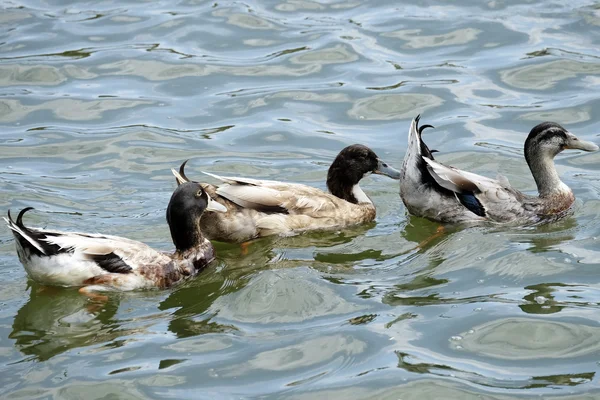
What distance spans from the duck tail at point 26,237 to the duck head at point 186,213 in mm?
1267

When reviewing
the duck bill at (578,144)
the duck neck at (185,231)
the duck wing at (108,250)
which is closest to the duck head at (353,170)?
the duck bill at (578,144)

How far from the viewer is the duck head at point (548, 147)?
1062 cm

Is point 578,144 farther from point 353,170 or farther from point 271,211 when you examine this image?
point 271,211

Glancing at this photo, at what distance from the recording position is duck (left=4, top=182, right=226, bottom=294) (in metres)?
8.20

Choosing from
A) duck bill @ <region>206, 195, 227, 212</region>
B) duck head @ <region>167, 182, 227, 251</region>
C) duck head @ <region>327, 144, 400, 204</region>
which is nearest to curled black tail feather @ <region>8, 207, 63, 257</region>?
duck head @ <region>167, 182, 227, 251</region>

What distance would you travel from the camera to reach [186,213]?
8953mm

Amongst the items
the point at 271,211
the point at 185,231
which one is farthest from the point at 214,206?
the point at 271,211

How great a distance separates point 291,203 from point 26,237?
2.99 metres

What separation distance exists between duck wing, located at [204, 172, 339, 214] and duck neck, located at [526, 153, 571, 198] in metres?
2.18

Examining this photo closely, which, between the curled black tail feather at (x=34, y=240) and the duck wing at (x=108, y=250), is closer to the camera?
the curled black tail feather at (x=34, y=240)

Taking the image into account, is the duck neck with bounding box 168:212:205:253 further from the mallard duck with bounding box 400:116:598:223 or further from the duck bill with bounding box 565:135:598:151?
the duck bill with bounding box 565:135:598:151

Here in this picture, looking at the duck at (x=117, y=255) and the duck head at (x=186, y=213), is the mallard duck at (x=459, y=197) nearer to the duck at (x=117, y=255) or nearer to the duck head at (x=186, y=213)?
the duck at (x=117, y=255)

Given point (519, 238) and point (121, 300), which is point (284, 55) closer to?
point (519, 238)

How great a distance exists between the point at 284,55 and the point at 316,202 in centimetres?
518
